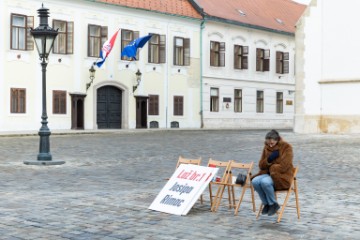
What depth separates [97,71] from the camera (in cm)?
3572

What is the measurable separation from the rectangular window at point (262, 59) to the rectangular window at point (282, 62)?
4.61 ft

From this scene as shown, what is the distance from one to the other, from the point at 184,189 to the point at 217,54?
35023 millimetres

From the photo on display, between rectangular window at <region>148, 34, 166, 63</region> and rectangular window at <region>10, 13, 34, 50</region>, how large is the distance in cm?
859

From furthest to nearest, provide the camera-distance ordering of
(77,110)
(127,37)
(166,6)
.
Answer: (166,6) < (127,37) < (77,110)

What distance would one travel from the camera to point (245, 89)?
44719 millimetres

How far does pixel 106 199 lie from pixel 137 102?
93.6 feet

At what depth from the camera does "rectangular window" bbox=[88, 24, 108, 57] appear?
35406mm

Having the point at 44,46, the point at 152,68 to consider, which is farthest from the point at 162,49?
the point at 44,46

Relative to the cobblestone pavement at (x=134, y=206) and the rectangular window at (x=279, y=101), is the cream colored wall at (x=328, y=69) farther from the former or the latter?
the cobblestone pavement at (x=134, y=206)

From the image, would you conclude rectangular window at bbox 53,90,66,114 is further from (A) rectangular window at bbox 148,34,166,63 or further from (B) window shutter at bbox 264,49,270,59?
(B) window shutter at bbox 264,49,270,59

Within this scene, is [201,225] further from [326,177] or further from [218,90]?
[218,90]

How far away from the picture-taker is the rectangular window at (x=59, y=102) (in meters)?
33.6

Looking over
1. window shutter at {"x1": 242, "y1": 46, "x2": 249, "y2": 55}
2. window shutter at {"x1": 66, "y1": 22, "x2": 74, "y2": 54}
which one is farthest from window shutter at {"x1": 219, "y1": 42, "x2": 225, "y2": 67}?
window shutter at {"x1": 66, "y1": 22, "x2": 74, "y2": 54}

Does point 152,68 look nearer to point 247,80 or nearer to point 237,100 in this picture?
point 237,100
